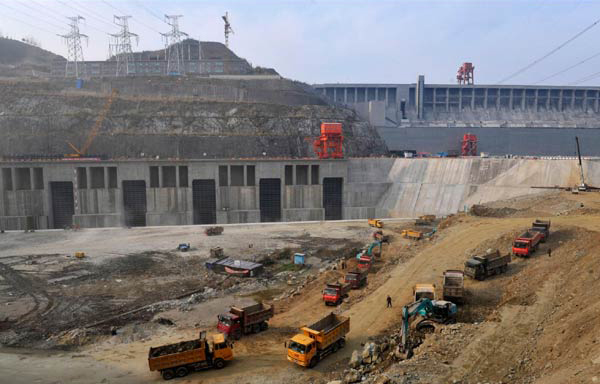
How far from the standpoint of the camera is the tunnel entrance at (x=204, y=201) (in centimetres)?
5222

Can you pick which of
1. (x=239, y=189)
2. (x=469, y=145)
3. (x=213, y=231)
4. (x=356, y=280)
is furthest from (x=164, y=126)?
(x=469, y=145)

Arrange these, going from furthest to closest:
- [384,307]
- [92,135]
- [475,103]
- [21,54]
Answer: [21,54]
[475,103]
[92,135]
[384,307]

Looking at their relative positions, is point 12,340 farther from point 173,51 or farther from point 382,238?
point 173,51

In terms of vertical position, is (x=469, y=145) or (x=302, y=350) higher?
(x=469, y=145)

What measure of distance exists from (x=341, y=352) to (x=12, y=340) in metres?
15.5

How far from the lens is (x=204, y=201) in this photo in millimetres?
52375

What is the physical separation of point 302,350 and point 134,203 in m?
42.7

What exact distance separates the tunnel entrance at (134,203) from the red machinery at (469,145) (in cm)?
4950

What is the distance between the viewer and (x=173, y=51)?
99.4 meters

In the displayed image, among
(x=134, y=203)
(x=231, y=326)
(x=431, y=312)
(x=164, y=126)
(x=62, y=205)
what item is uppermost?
(x=164, y=126)

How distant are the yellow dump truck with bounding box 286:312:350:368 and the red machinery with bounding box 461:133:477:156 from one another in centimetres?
5770

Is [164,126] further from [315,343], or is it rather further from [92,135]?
[315,343]

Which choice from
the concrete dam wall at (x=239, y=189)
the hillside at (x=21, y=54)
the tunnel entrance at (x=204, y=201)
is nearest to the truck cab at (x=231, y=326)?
the concrete dam wall at (x=239, y=189)

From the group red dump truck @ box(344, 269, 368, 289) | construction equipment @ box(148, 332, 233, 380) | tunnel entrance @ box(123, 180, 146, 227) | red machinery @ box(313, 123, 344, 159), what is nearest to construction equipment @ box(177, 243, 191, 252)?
red dump truck @ box(344, 269, 368, 289)
